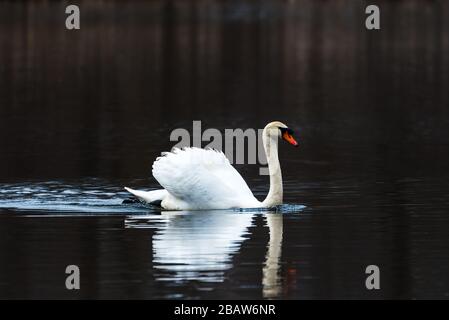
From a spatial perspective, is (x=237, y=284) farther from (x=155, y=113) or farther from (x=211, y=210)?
(x=155, y=113)

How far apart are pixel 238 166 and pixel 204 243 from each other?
984 centimetres

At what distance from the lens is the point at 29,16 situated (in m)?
106

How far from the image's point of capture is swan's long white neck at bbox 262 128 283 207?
2264cm

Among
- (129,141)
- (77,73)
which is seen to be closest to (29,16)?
(77,73)

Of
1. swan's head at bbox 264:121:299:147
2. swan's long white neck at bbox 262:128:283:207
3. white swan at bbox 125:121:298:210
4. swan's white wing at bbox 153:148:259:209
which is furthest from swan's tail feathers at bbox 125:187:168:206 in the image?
swan's head at bbox 264:121:299:147

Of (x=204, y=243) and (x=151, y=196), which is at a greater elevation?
(x=151, y=196)

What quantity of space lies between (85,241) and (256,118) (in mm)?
21606

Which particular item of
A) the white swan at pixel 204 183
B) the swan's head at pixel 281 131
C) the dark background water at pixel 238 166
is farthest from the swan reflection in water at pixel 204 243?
the swan's head at pixel 281 131

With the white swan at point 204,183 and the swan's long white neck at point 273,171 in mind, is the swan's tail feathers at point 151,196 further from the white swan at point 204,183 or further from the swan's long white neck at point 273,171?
the swan's long white neck at point 273,171

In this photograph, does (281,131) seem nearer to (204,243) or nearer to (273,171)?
(273,171)

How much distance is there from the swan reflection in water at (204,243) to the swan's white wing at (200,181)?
0.23 metres

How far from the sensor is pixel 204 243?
19.4 m

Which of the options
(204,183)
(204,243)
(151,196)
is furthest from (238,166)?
(204,243)

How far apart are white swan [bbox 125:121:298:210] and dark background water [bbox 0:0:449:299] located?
13.6 inches
